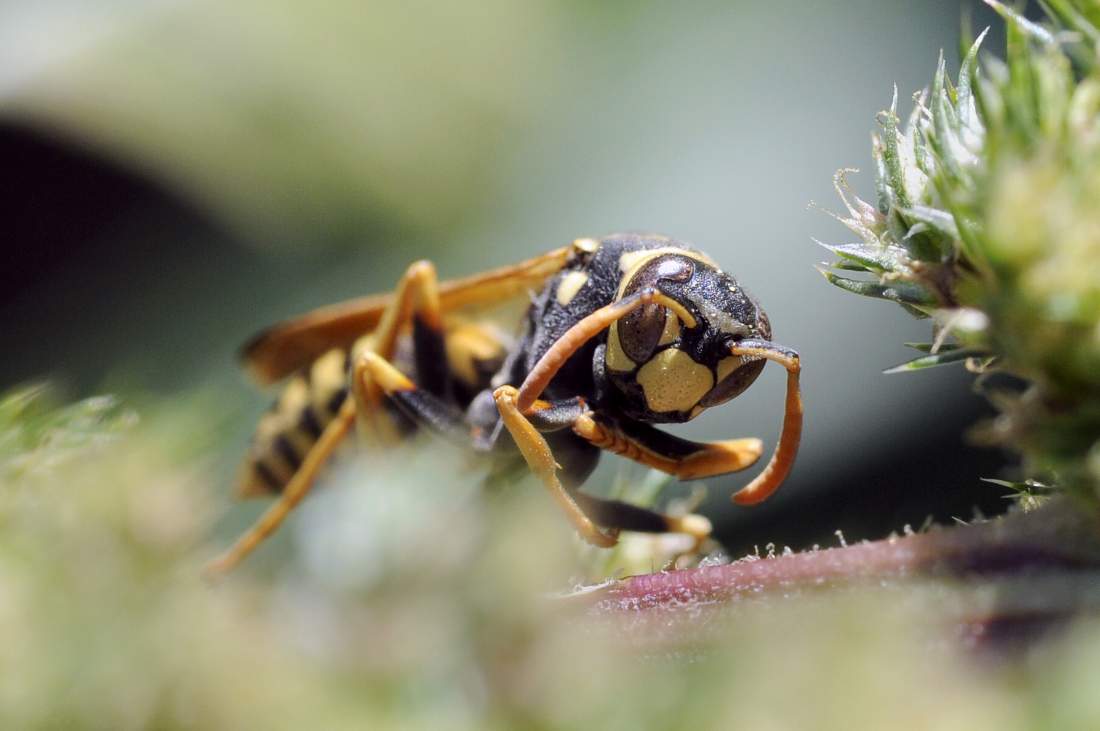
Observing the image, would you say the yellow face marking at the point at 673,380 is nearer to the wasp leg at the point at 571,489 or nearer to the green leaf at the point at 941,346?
the wasp leg at the point at 571,489

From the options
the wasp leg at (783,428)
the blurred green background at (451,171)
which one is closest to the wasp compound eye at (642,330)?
the wasp leg at (783,428)

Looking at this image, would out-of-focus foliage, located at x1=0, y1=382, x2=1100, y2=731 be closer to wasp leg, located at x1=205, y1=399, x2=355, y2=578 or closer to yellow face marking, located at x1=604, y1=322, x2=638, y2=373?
yellow face marking, located at x1=604, y1=322, x2=638, y2=373

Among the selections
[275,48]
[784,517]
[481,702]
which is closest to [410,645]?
[481,702]

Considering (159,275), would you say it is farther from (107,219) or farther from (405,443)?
(405,443)

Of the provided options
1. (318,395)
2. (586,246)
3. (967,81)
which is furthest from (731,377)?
(318,395)

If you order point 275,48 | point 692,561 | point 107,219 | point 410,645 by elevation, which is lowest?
point 692,561

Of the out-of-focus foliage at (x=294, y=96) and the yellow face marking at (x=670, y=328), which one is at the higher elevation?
the out-of-focus foliage at (x=294, y=96)

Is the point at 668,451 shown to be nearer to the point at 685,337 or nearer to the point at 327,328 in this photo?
the point at 685,337
